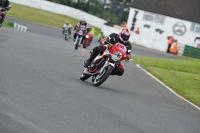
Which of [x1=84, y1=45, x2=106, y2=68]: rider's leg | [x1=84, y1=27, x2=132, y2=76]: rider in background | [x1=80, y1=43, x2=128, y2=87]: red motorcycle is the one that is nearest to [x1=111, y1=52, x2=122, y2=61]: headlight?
[x1=80, y1=43, x2=128, y2=87]: red motorcycle

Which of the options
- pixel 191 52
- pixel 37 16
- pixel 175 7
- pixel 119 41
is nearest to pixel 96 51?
pixel 119 41

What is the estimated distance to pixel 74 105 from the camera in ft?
37.0

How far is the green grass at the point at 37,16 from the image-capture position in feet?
198

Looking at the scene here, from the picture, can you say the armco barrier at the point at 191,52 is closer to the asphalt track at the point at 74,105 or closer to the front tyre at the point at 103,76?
the asphalt track at the point at 74,105

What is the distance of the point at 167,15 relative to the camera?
72312 mm

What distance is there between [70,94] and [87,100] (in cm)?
47

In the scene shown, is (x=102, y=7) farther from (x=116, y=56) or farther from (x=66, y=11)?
(x=116, y=56)

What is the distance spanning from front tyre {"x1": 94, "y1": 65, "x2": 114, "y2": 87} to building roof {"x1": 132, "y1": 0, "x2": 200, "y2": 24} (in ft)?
187

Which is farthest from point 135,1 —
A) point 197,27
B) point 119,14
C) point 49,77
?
point 49,77

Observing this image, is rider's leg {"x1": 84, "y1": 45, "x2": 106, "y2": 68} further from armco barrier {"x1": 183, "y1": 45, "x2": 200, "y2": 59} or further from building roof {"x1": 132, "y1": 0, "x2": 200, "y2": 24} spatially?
building roof {"x1": 132, "y1": 0, "x2": 200, "y2": 24}

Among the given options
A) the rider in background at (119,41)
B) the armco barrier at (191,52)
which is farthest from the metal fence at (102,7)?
the rider in background at (119,41)

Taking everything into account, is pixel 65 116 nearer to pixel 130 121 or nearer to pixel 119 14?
pixel 130 121

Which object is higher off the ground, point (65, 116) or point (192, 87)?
point (65, 116)

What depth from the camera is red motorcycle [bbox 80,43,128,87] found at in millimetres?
15758
